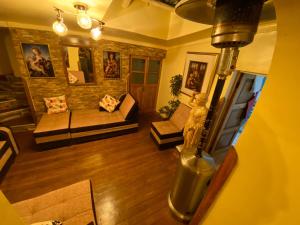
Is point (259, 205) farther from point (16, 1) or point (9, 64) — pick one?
point (9, 64)

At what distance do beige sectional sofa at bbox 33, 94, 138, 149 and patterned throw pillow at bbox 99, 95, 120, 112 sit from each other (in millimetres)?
133

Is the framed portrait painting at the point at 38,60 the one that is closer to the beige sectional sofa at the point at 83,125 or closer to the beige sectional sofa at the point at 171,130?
the beige sectional sofa at the point at 83,125

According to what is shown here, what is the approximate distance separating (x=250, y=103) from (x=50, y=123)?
13.7 ft

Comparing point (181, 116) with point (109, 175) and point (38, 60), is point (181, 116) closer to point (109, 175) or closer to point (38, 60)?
point (109, 175)

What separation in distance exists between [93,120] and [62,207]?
1.97 metres

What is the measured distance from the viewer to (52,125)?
8.71 ft

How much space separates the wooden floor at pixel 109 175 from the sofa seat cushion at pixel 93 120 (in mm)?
398

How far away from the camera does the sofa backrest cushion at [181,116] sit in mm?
2920

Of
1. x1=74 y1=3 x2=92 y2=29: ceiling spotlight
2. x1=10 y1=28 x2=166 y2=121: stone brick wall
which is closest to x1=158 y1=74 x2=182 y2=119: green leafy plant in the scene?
x1=10 y1=28 x2=166 y2=121: stone brick wall

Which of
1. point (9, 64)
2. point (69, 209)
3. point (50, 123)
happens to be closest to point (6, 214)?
point (69, 209)

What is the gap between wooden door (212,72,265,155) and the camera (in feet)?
7.11

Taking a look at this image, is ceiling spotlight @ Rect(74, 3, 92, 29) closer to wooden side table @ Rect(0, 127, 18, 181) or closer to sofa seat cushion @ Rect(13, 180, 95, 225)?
sofa seat cushion @ Rect(13, 180, 95, 225)

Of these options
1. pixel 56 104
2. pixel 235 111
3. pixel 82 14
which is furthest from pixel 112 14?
pixel 235 111

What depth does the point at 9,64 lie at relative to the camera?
13.6 feet
